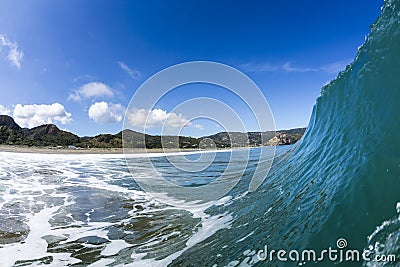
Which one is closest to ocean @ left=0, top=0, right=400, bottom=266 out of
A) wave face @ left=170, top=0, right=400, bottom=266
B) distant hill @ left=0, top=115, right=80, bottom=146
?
wave face @ left=170, top=0, right=400, bottom=266

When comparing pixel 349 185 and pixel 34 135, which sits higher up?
pixel 34 135

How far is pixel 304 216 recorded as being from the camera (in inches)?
201

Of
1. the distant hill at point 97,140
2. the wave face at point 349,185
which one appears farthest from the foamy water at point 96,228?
the distant hill at point 97,140

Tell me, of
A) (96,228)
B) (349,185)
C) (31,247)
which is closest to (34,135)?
(96,228)

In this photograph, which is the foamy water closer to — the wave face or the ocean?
the ocean

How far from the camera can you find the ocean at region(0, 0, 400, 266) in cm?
408

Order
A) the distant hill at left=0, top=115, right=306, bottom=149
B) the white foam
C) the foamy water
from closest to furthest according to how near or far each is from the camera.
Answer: the foamy water → the white foam → the distant hill at left=0, top=115, right=306, bottom=149

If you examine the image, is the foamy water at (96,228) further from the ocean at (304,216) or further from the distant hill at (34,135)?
the distant hill at (34,135)

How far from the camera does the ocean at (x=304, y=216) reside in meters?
4.08

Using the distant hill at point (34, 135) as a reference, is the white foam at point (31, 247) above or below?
below

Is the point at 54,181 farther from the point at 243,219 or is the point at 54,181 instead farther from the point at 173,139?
the point at 173,139

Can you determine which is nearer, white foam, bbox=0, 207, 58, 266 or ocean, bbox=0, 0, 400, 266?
ocean, bbox=0, 0, 400, 266

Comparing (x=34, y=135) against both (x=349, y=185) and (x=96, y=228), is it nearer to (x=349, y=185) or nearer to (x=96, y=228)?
(x=96, y=228)

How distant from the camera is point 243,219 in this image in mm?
7035
